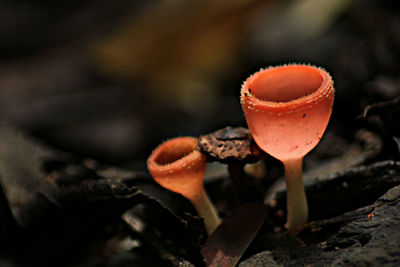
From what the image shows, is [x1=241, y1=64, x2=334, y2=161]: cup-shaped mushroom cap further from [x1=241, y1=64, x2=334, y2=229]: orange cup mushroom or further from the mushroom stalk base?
the mushroom stalk base

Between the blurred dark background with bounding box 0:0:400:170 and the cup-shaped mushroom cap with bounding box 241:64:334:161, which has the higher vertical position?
the cup-shaped mushroom cap with bounding box 241:64:334:161

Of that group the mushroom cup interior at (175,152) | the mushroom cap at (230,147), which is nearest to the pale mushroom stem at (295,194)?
the mushroom cap at (230,147)

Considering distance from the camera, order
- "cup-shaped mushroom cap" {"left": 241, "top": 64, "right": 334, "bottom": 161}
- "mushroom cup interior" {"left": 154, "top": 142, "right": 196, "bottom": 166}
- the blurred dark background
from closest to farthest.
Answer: "cup-shaped mushroom cap" {"left": 241, "top": 64, "right": 334, "bottom": 161}
"mushroom cup interior" {"left": 154, "top": 142, "right": 196, "bottom": 166}
the blurred dark background

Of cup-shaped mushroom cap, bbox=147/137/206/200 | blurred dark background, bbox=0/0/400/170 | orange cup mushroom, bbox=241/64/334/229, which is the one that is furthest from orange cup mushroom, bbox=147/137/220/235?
blurred dark background, bbox=0/0/400/170

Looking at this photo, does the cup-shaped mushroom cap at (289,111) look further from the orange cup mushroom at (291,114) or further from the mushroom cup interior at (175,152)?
the mushroom cup interior at (175,152)

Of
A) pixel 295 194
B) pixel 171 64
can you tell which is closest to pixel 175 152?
pixel 295 194
